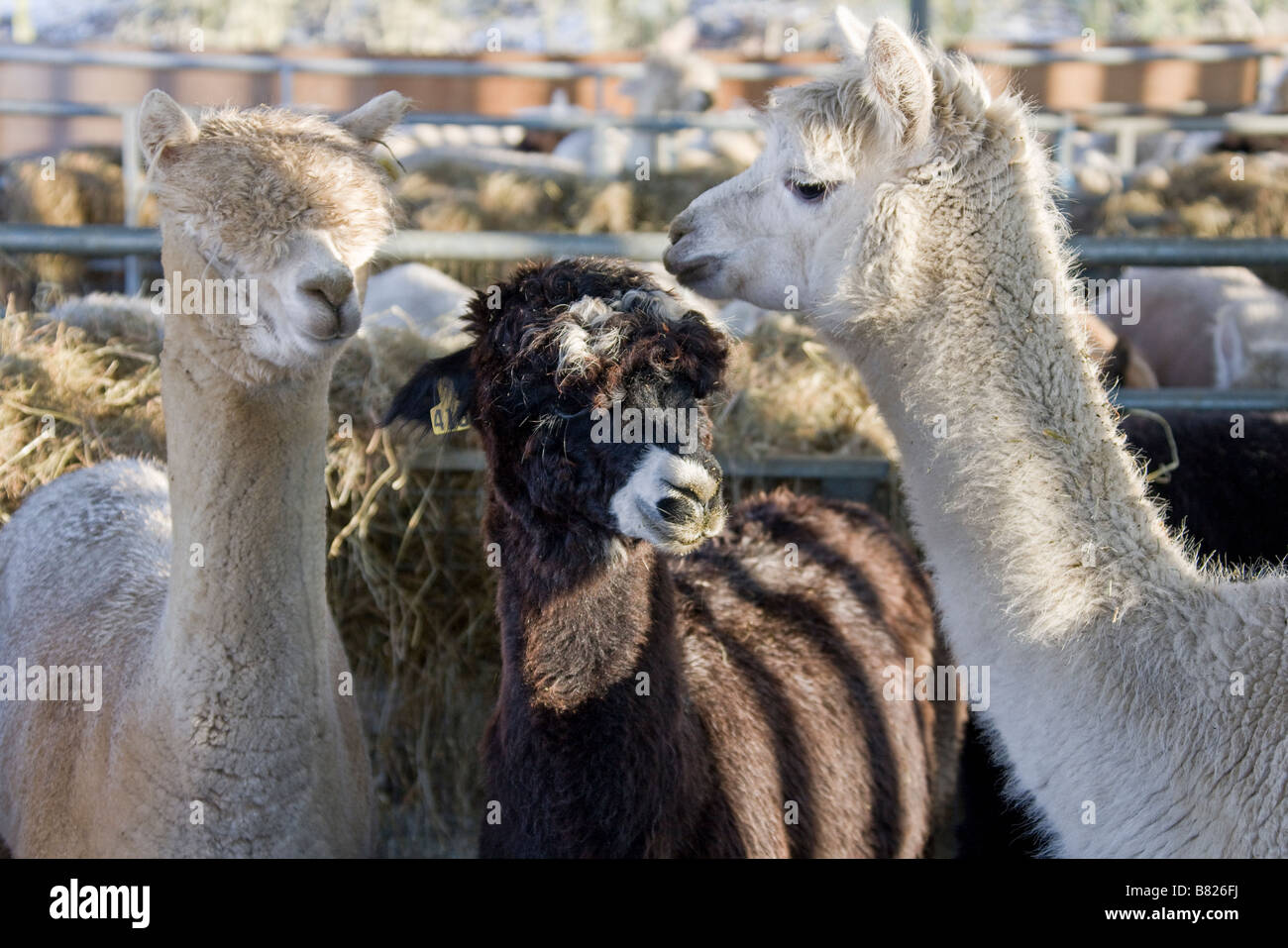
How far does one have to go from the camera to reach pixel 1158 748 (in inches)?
86.0

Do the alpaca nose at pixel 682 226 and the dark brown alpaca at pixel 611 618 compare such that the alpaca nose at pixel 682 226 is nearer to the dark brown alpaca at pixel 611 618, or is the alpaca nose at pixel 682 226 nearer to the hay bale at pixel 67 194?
the dark brown alpaca at pixel 611 618

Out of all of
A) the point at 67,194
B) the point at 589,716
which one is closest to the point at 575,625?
the point at 589,716

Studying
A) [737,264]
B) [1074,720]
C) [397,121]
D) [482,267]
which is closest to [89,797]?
[397,121]

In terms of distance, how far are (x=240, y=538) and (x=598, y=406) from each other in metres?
0.83

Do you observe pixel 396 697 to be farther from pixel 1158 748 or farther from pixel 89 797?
pixel 1158 748

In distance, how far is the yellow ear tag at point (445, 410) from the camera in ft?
8.93

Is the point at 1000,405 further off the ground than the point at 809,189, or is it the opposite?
the point at 809,189

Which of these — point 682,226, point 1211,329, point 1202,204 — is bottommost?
point 682,226

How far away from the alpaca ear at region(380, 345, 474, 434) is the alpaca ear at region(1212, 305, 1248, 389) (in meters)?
3.82

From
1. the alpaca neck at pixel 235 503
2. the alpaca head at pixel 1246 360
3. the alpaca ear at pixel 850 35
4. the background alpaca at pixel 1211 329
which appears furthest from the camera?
the background alpaca at pixel 1211 329

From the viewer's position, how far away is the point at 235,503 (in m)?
2.54

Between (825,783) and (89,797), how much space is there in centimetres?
176

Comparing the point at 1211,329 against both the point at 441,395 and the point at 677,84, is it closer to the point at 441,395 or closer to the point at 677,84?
Result: the point at 441,395

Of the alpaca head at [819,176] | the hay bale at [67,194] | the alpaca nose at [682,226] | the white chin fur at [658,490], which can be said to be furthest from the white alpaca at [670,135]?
the white chin fur at [658,490]
